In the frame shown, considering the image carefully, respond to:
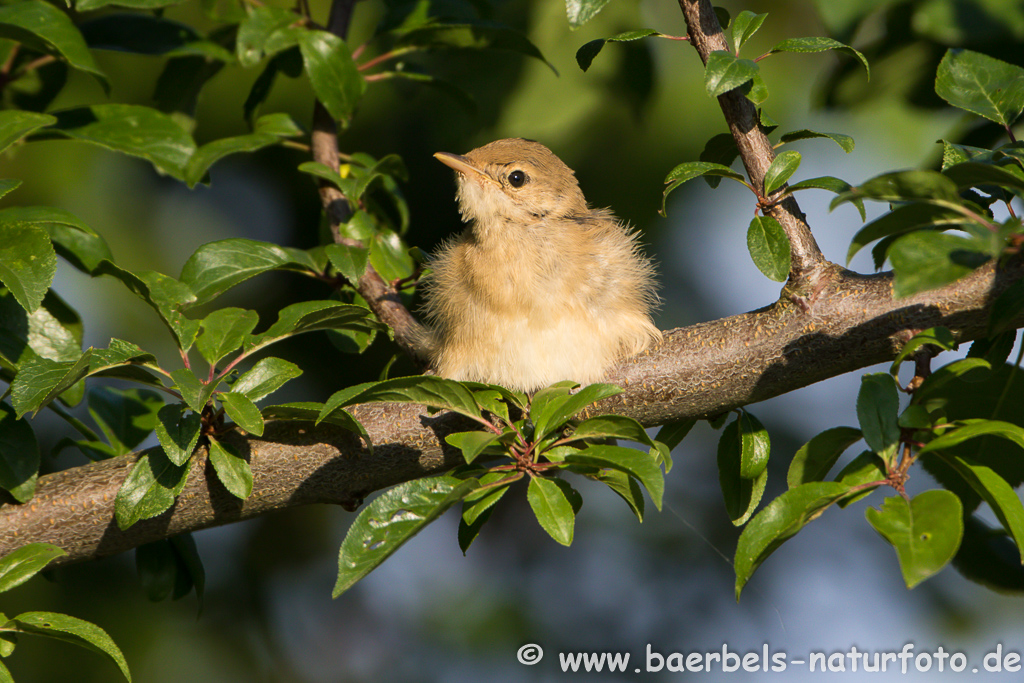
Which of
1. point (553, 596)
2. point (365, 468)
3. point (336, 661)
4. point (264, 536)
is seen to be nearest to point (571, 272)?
point (365, 468)

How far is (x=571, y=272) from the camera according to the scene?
8.89 feet

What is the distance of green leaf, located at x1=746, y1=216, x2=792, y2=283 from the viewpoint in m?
1.99

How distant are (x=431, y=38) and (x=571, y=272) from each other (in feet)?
3.23

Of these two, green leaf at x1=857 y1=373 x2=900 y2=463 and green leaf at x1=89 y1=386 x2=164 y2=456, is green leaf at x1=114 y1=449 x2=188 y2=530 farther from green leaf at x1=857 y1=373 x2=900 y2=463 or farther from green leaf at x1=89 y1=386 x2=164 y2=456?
green leaf at x1=857 y1=373 x2=900 y2=463

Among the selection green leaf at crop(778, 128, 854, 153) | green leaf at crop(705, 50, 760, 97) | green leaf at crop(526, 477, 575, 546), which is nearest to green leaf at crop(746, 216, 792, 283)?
green leaf at crop(778, 128, 854, 153)

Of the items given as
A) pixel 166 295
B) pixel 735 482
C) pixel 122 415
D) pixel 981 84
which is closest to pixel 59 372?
pixel 166 295

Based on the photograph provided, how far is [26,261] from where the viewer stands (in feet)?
5.98

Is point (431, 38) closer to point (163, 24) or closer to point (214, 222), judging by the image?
point (163, 24)

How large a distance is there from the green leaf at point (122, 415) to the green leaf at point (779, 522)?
6.17 feet

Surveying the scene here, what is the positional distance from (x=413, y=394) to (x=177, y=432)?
24.5 inches

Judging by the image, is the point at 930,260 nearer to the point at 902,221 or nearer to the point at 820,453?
the point at 902,221

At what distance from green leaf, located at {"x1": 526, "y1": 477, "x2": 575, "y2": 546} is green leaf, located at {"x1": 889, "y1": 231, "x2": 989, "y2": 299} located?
790mm

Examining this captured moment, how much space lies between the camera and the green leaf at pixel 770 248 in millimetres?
1990

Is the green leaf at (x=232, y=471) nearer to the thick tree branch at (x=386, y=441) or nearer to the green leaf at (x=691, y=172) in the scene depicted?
the thick tree branch at (x=386, y=441)
